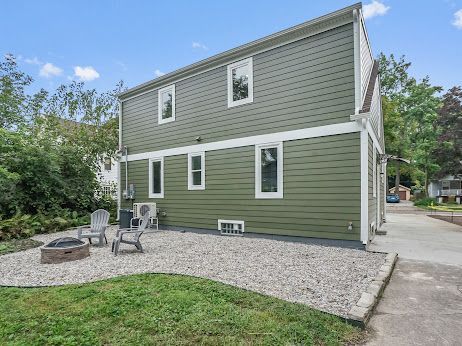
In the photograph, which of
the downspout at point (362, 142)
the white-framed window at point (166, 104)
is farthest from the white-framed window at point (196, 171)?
the downspout at point (362, 142)

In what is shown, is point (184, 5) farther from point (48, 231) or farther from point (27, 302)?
point (27, 302)

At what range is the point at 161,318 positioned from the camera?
3.17 m

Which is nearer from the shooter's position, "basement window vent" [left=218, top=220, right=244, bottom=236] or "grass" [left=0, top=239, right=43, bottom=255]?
"grass" [left=0, top=239, right=43, bottom=255]

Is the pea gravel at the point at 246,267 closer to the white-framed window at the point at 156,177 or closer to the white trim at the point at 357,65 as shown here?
the white trim at the point at 357,65

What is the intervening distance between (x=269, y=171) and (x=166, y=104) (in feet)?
16.4

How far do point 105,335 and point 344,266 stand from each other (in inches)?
160

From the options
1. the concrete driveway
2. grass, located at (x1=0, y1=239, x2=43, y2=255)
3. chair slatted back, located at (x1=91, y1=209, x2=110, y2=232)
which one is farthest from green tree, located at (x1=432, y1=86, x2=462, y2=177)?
grass, located at (x1=0, y1=239, x2=43, y2=255)

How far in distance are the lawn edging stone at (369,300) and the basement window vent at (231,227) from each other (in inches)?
169

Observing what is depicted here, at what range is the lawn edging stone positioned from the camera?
321 centimetres

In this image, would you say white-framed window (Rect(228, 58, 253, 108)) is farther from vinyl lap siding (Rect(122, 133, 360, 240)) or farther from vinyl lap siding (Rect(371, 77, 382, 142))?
vinyl lap siding (Rect(371, 77, 382, 142))

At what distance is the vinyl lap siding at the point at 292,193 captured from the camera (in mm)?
6984

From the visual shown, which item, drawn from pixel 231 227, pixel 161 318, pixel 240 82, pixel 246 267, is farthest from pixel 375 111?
pixel 161 318

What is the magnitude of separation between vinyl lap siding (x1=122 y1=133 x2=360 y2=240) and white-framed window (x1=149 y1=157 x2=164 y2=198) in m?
0.89

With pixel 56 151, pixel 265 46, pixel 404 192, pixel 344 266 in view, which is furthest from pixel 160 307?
pixel 404 192
